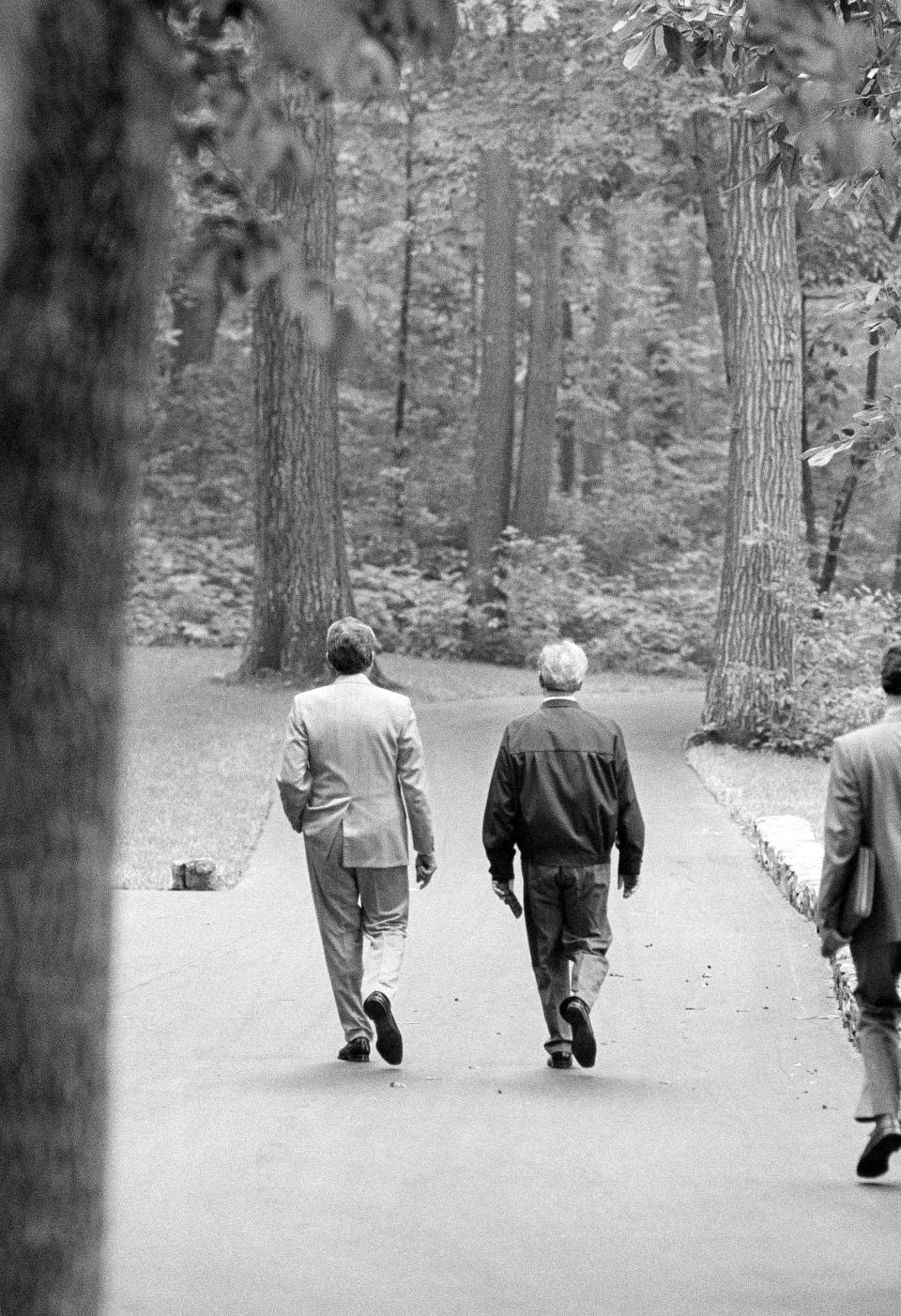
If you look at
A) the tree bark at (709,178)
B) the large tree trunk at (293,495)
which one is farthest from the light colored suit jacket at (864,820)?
the tree bark at (709,178)

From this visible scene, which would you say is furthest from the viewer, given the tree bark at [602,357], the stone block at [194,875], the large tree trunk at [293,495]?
the tree bark at [602,357]

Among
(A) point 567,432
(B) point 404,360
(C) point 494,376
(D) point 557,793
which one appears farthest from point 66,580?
(A) point 567,432

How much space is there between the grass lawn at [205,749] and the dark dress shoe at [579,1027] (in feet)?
7.67

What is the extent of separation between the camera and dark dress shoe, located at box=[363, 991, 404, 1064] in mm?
8719

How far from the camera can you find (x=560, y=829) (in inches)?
Result: 353

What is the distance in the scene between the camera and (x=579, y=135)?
87.0 ft

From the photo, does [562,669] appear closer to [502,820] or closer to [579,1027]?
[502,820]

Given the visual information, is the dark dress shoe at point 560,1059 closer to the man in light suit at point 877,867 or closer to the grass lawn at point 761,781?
the man in light suit at point 877,867

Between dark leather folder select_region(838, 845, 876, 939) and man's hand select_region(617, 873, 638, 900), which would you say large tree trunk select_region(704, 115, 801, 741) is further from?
dark leather folder select_region(838, 845, 876, 939)

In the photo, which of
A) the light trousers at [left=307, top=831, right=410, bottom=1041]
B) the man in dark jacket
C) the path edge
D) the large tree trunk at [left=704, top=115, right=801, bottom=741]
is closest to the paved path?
the path edge

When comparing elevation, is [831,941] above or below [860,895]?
below

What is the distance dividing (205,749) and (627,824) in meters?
10.3

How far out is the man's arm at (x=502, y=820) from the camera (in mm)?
9008

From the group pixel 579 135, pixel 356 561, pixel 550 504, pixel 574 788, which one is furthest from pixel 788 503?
pixel 550 504
